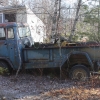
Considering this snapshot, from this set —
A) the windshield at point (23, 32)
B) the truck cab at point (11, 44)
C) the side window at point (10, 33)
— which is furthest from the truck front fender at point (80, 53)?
the side window at point (10, 33)

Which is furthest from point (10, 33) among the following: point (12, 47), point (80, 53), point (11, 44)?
point (80, 53)

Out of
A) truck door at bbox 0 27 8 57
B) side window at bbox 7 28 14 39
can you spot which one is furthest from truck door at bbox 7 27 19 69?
truck door at bbox 0 27 8 57

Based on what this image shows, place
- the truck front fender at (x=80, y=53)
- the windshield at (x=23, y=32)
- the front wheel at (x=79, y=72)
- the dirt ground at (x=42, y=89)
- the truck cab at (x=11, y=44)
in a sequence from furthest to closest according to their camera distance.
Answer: the windshield at (x=23, y=32) < the truck cab at (x=11, y=44) < the front wheel at (x=79, y=72) < the truck front fender at (x=80, y=53) < the dirt ground at (x=42, y=89)

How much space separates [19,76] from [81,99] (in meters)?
4.13

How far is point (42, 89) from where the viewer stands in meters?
6.87

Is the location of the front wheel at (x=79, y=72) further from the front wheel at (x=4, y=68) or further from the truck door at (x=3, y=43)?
the truck door at (x=3, y=43)

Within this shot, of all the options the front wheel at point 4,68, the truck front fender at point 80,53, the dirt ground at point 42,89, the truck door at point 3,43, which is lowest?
the dirt ground at point 42,89

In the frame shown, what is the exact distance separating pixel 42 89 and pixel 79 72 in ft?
7.32

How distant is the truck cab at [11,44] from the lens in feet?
29.6

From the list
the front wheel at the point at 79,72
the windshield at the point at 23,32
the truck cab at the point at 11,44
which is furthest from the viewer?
the windshield at the point at 23,32

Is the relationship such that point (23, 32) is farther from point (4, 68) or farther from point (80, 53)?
point (80, 53)

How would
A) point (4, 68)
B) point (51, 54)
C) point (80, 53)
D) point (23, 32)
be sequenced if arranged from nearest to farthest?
point (80, 53), point (51, 54), point (4, 68), point (23, 32)

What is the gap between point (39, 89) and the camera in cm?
690

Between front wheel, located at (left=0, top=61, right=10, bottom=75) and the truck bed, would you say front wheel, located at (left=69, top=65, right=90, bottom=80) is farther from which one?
front wheel, located at (left=0, top=61, right=10, bottom=75)
